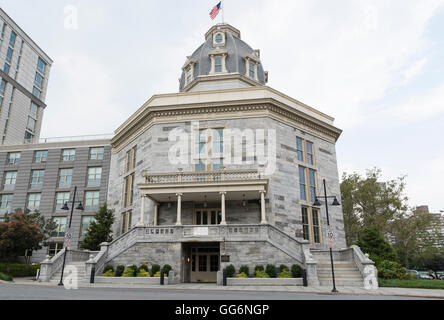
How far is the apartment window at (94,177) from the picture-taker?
3774cm

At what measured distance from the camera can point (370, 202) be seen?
1777 inches

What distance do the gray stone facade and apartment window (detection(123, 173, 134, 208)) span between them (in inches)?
270

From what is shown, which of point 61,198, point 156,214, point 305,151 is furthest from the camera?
point 61,198

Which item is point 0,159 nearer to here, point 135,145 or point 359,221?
point 135,145

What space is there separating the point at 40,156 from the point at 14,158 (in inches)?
146

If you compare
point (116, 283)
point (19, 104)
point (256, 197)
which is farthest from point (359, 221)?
point (19, 104)

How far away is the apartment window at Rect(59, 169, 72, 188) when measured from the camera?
38.4m

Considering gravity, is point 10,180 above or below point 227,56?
below

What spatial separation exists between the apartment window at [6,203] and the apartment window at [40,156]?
17.2ft

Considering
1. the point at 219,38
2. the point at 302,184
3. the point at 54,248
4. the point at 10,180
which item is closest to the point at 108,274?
the point at 302,184

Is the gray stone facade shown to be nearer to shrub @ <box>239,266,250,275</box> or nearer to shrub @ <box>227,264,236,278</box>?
shrub @ <box>227,264,236,278</box>

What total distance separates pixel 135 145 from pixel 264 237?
1652 cm

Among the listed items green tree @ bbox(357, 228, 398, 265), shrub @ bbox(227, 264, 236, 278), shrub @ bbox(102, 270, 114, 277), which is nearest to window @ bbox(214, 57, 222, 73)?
shrub @ bbox(227, 264, 236, 278)

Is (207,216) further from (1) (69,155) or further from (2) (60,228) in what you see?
(1) (69,155)
